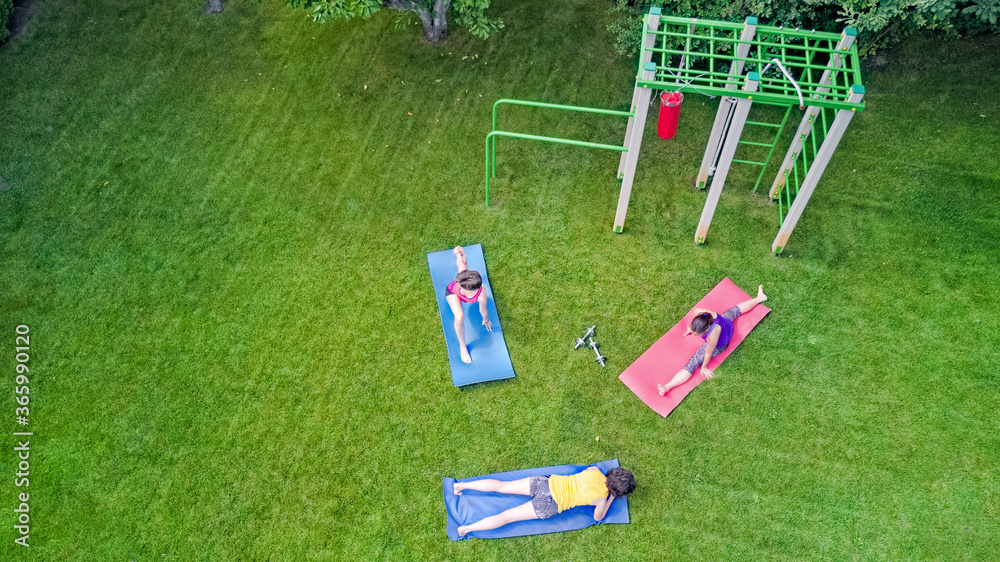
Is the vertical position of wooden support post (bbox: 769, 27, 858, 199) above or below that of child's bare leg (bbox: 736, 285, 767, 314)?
above

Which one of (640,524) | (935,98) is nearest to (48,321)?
(640,524)

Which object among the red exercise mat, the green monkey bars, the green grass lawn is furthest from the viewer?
the red exercise mat

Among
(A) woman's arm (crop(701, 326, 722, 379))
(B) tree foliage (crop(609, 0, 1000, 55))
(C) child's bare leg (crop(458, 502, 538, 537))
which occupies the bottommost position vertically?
(C) child's bare leg (crop(458, 502, 538, 537))

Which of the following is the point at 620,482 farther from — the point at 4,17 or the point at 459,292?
the point at 4,17

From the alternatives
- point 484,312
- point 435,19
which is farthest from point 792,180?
point 435,19

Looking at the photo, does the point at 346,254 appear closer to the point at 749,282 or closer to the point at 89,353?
the point at 89,353

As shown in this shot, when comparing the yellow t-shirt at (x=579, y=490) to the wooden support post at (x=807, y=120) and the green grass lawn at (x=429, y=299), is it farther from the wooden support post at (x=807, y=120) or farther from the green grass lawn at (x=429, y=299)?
the wooden support post at (x=807, y=120)

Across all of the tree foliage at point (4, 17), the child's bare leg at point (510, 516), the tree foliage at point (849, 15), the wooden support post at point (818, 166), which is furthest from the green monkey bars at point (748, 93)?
the tree foliage at point (4, 17)

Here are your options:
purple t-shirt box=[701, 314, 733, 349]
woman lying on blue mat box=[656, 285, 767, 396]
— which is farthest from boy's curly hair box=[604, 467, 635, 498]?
purple t-shirt box=[701, 314, 733, 349]

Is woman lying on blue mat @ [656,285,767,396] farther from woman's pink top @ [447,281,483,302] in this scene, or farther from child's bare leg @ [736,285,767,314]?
woman's pink top @ [447,281,483,302]
